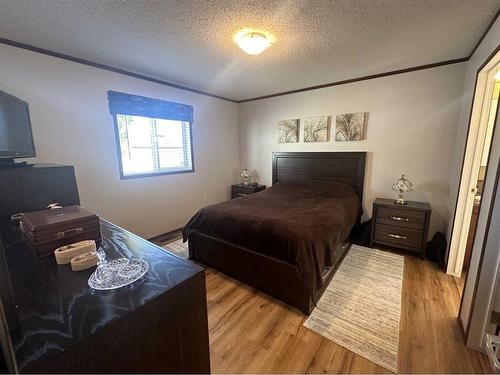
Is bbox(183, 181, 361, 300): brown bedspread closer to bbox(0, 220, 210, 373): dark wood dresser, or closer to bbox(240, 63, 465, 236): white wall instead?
bbox(240, 63, 465, 236): white wall

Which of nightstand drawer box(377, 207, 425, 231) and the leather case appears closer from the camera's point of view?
the leather case

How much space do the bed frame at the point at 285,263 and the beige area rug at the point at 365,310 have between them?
4.6 inches

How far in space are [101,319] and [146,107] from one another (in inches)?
119

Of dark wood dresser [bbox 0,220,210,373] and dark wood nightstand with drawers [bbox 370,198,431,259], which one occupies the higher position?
dark wood dresser [bbox 0,220,210,373]

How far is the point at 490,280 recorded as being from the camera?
54.6 inches

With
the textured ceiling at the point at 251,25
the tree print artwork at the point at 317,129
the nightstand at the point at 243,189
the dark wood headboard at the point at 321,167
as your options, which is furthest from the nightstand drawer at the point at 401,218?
the nightstand at the point at 243,189

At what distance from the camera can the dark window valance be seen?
2.76m

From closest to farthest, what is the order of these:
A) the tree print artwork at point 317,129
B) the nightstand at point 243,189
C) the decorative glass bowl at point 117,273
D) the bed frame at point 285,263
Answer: the decorative glass bowl at point 117,273 → the bed frame at point 285,263 → the tree print artwork at point 317,129 → the nightstand at point 243,189

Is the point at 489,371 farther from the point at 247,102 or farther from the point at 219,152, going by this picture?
the point at 247,102

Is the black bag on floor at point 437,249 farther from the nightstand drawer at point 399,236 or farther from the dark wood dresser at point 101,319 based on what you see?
the dark wood dresser at point 101,319

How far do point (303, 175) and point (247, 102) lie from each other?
1.90 metres

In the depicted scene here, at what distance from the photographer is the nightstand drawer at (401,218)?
2.61 m

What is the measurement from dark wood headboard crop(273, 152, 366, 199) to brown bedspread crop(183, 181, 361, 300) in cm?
37

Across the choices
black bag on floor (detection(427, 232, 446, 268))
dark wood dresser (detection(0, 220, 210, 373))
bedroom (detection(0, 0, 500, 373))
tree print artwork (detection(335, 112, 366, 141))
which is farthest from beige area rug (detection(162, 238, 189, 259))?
black bag on floor (detection(427, 232, 446, 268))
